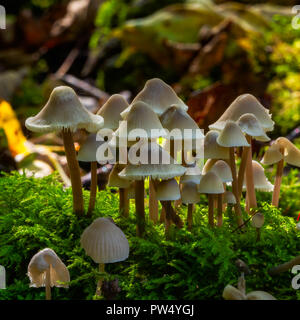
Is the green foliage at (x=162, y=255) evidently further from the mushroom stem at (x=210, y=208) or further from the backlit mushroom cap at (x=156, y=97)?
the backlit mushroom cap at (x=156, y=97)

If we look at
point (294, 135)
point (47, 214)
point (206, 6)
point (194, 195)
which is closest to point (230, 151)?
point (194, 195)

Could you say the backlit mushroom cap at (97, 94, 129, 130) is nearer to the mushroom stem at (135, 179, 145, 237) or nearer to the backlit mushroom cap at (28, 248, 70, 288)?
the mushroom stem at (135, 179, 145, 237)

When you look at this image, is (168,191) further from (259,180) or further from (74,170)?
(259,180)

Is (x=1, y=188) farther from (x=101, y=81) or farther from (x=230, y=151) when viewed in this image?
(x=101, y=81)

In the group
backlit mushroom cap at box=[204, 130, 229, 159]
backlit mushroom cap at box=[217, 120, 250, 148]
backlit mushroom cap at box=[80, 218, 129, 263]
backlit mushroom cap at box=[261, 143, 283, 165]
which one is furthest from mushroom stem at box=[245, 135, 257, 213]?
backlit mushroom cap at box=[80, 218, 129, 263]

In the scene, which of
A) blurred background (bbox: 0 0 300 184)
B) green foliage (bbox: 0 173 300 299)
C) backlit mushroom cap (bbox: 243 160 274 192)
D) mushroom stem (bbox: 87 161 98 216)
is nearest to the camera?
green foliage (bbox: 0 173 300 299)

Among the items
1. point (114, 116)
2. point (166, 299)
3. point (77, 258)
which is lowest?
point (166, 299)

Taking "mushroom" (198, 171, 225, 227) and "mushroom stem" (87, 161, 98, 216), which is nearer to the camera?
"mushroom" (198, 171, 225, 227)
